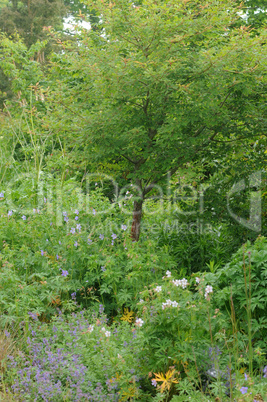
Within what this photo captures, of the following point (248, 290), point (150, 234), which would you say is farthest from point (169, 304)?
point (150, 234)

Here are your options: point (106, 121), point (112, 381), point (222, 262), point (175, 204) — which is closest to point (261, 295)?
point (112, 381)

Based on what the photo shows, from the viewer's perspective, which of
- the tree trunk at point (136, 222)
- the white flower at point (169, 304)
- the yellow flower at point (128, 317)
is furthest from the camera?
the tree trunk at point (136, 222)

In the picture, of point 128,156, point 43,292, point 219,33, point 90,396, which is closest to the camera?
point 90,396

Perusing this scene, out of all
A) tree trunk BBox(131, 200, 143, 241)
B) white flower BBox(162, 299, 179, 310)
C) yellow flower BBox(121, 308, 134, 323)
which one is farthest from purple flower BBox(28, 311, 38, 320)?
tree trunk BBox(131, 200, 143, 241)

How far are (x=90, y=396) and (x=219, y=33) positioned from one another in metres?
3.73

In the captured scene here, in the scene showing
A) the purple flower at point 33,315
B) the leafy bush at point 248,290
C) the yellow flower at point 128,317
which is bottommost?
the yellow flower at point 128,317

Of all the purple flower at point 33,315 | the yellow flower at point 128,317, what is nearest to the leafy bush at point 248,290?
the yellow flower at point 128,317

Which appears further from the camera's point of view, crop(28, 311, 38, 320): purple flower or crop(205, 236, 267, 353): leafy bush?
crop(28, 311, 38, 320): purple flower

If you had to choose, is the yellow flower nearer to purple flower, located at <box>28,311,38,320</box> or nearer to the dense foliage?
the dense foliage

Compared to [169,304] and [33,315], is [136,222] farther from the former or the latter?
[169,304]

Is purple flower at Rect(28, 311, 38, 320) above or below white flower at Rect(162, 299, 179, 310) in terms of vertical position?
below

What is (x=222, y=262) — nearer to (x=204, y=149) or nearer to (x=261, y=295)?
(x=204, y=149)

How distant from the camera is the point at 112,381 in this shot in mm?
2547

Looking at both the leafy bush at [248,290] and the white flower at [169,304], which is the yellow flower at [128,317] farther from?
the white flower at [169,304]
